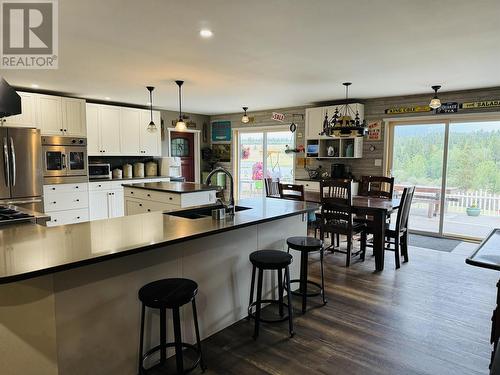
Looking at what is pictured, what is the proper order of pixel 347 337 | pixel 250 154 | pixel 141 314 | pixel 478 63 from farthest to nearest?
pixel 250 154, pixel 478 63, pixel 347 337, pixel 141 314

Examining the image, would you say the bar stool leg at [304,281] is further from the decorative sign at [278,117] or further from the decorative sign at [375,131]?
the decorative sign at [278,117]

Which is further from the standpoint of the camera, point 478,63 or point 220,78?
point 220,78

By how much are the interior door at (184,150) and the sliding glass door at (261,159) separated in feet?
3.95

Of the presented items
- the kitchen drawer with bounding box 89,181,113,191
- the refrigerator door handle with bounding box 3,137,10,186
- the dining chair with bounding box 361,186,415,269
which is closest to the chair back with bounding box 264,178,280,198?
the dining chair with bounding box 361,186,415,269

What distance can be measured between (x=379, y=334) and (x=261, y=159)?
5.82 meters

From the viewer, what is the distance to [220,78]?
448 cm

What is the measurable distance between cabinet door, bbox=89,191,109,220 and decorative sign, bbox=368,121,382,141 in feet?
16.4

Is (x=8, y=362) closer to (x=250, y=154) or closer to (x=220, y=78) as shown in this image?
(x=220, y=78)

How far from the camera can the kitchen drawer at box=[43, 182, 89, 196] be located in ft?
17.2

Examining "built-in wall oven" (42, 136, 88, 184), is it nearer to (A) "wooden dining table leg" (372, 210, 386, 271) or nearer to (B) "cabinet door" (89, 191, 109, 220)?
(B) "cabinet door" (89, 191, 109, 220)

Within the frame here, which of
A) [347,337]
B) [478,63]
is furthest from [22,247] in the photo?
[478,63]

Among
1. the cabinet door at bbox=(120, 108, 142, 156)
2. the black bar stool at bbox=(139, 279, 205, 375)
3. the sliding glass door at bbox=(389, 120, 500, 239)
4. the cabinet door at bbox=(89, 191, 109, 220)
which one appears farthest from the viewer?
the cabinet door at bbox=(120, 108, 142, 156)

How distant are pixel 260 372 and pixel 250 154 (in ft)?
21.3

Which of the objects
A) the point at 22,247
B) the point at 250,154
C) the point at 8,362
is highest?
the point at 250,154
